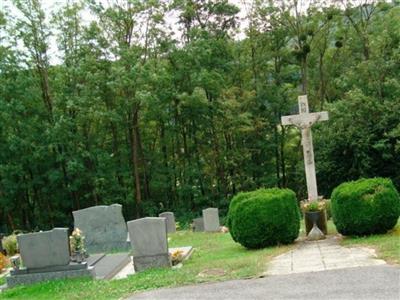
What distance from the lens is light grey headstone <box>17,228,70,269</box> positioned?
9969 millimetres

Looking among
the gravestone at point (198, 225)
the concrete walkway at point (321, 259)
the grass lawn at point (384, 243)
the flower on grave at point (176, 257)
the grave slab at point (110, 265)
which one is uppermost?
the grass lawn at point (384, 243)

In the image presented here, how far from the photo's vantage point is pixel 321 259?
340 inches

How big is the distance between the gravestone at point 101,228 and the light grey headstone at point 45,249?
463 centimetres

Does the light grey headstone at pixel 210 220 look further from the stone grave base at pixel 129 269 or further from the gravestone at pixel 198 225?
the stone grave base at pixel 129 269

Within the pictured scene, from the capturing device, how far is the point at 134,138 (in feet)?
89.6

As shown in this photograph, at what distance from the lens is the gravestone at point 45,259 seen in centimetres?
994

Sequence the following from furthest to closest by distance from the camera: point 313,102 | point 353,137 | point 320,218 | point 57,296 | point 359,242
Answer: point 313,102 < point 353,137 < point 320,218 < point 359,242 < point 57,296

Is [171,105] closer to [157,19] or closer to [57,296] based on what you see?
[157,19]

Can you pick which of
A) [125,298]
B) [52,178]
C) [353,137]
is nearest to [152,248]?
[125,298]

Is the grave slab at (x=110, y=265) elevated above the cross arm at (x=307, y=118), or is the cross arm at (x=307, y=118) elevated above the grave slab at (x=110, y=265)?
the cross arm at (x=307, y=118)

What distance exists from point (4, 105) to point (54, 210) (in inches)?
251

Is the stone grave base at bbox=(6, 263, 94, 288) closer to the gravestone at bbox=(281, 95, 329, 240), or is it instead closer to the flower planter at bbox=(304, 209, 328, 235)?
the flower planter at bbox=(304, 209, 328, 235)

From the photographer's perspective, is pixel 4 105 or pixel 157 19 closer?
pixel 4 105

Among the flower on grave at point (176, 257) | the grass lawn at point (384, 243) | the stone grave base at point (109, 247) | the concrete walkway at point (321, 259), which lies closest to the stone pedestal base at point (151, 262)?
the flower on grave at point (176, 257)
